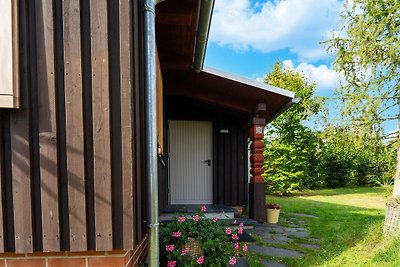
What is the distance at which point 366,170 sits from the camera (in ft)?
48.1

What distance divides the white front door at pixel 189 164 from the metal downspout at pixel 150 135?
4.39 meters

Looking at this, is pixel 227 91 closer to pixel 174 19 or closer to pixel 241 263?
pixel 174 19

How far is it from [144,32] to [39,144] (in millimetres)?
1080

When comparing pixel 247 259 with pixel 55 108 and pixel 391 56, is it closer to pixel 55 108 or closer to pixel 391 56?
pixel 55 108

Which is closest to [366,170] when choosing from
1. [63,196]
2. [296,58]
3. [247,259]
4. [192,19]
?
[296,58]

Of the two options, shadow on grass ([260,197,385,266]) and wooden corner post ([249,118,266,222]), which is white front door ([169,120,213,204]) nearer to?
wooden corner post ([249,118,266,222])

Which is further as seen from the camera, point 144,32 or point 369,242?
point 369,242

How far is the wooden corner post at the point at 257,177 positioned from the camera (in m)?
5.37

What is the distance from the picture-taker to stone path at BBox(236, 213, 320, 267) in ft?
11.8

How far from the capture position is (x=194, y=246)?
8.62 feet

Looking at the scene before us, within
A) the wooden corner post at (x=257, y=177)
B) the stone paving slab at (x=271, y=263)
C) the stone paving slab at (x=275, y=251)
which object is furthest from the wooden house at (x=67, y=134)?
the wooden corner post at (x=257, y=177)

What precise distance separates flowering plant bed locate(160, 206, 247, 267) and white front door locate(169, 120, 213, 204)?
3658mm

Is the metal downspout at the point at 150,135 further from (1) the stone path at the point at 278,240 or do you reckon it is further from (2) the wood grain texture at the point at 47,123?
(1) the stone path at the point at 278,240

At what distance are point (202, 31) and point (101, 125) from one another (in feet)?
6.01
